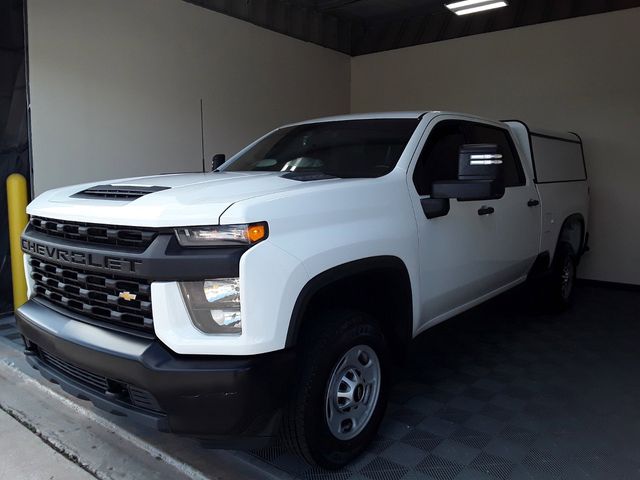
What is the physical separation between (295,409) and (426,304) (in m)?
1.18

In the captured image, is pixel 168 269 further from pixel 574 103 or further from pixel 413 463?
pixel 574 103

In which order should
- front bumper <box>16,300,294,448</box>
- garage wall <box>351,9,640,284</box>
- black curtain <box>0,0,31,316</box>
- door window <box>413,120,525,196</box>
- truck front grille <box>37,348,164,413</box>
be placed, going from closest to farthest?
front bumper <box>16,300,294,448</box> < truck front grille <box>37,348,164,413</box> < door window <box>413,120,525,196</box> < black curtain <box>0,0,31,316</box> < garage wall <box>351,9,640,284</box>

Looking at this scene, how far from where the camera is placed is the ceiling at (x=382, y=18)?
7.29 m

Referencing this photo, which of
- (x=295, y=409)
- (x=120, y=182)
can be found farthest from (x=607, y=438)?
(x=120, y=182)

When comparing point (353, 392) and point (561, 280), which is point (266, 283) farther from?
point (561, 280)

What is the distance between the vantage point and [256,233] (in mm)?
2162

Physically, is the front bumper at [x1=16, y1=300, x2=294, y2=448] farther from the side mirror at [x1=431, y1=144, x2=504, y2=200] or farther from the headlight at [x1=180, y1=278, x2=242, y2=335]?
the side mirror at [x1=431, y1=144, x2=504, y2=200]

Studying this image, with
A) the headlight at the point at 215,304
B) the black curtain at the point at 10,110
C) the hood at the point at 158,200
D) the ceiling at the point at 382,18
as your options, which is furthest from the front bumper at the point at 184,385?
the ceiling at the point at 382,18

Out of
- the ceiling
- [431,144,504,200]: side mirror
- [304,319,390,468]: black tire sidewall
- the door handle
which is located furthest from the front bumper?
the ceiling

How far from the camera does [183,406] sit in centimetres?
214

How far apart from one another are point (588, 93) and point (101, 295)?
22.6ft

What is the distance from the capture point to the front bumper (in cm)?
210

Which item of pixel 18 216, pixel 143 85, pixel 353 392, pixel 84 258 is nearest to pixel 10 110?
pixel 18 216

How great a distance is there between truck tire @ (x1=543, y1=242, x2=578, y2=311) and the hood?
3.49 m
